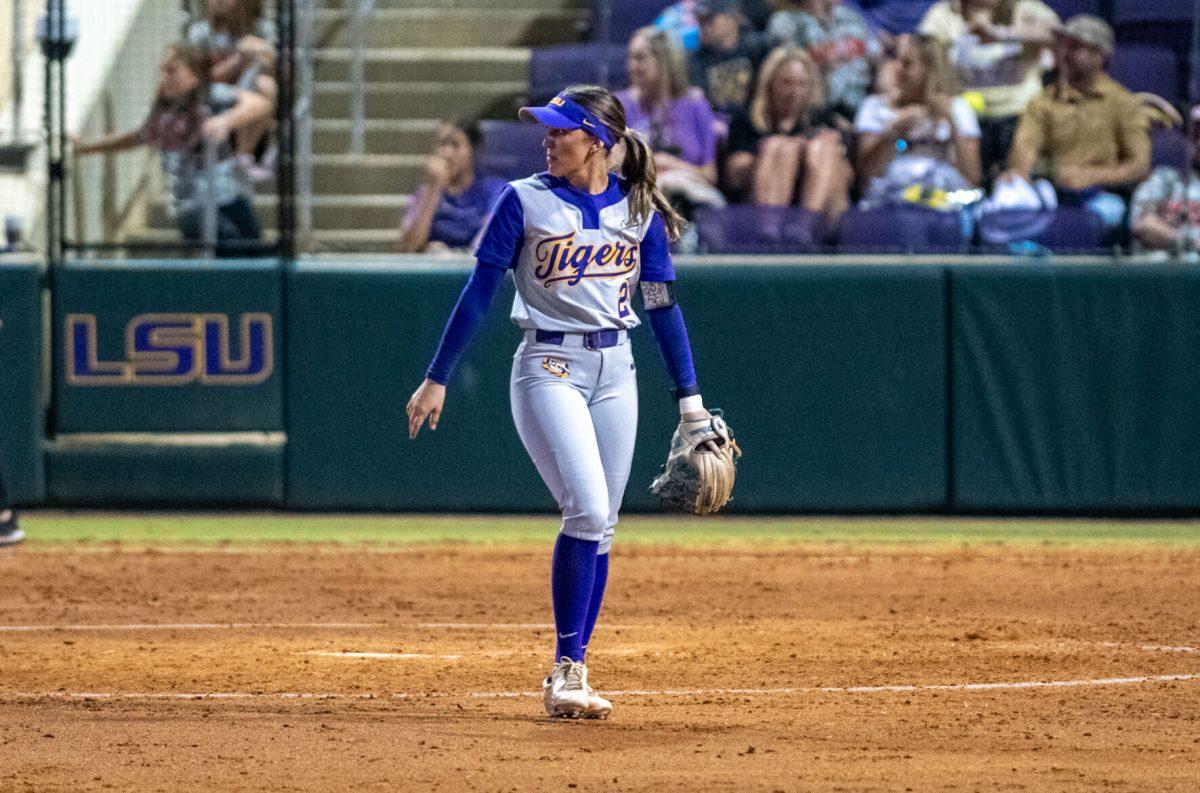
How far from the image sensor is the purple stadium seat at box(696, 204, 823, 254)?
11516 millimetres

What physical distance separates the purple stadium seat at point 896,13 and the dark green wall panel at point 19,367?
5644mm

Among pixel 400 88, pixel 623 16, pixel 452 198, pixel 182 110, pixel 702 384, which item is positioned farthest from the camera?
pixel 400 88

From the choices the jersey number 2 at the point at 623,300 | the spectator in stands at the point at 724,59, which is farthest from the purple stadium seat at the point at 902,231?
the jersey number 2 at the point at 623,300

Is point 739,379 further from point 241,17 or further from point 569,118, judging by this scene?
point 569,118

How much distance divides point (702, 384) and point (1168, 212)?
3.06 m

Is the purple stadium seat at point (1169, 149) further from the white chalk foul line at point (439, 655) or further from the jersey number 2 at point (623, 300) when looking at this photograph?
the jersey number 2 at point (623, 300)

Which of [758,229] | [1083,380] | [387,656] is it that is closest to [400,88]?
[758,229]

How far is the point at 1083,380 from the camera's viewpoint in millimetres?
11281

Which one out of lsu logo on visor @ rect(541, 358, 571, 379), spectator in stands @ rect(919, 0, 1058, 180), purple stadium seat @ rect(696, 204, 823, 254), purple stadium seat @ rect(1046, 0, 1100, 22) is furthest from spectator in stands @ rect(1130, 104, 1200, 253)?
lsu logo on visor @ rect(541, 358, 571, 379)

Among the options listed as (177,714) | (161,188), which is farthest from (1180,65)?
(177,714)

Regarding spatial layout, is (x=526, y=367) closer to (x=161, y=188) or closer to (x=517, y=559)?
(x=517, y=559)

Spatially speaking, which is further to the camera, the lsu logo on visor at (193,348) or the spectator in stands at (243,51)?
the spectator in stands at (243,51)

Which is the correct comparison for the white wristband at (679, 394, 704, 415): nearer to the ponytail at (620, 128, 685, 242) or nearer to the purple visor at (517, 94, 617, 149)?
the ponytail at (620, 128, 685, 242)

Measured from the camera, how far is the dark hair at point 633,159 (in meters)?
5.71
